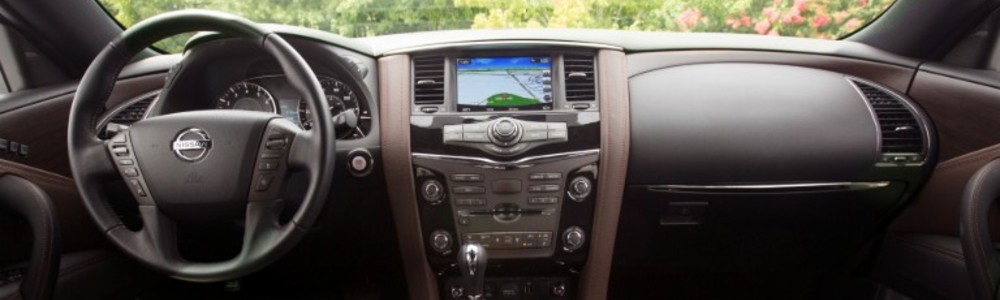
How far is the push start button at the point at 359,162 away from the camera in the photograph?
2357mm

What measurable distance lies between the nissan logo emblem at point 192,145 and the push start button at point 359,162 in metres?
0.44

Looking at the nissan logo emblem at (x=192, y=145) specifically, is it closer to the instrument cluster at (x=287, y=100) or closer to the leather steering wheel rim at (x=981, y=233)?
the instrument cluster at (x=287, y=100)

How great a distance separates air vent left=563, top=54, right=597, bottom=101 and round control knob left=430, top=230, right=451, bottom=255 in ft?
1.89

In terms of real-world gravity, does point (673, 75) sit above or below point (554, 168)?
above

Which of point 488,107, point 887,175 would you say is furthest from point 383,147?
point 887,175

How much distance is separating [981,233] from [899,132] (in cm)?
47

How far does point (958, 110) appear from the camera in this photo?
2.59 m

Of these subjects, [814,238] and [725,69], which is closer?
[725,69]

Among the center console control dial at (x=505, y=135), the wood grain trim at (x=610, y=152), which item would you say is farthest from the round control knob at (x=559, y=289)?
the center console control dial at (x=505, y=135)

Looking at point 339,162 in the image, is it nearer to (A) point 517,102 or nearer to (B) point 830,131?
(A) point 517,102

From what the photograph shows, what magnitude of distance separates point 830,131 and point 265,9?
5.89 feet

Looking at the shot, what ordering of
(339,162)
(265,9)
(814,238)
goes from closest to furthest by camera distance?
(339,162) < (265,9) < (814,238)

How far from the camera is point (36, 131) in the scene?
242cm

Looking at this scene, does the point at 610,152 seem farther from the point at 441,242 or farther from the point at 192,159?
the point at 192,159
